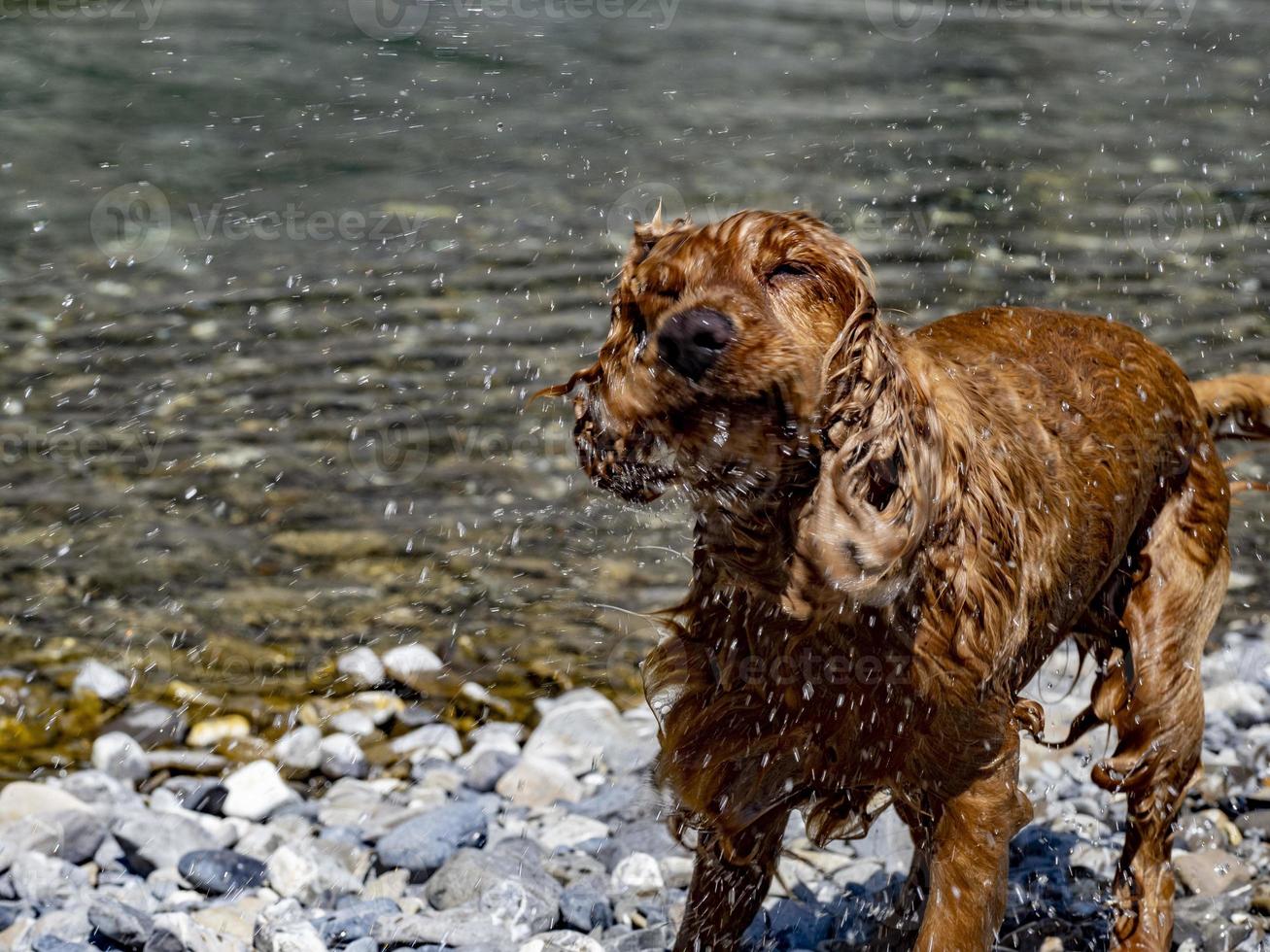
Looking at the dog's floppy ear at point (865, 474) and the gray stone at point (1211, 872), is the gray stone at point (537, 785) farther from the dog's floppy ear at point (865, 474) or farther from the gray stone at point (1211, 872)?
the dog's floppy ear at point (865, 474)

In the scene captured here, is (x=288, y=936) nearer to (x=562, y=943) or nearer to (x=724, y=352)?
(x=562, y=943)

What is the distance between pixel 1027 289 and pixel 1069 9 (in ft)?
27.6

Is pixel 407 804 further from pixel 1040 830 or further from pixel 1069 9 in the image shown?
pixel 1069 9

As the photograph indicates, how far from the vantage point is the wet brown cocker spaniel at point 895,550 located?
2.62 m

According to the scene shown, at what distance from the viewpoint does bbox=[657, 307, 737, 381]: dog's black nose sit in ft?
8.21

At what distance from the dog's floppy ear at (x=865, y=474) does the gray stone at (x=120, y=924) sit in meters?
2.33

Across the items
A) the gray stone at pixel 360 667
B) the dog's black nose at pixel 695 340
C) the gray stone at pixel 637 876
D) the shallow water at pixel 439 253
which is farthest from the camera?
the shallow water at pixel 439 253

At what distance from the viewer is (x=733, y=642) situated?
3096 millimetres

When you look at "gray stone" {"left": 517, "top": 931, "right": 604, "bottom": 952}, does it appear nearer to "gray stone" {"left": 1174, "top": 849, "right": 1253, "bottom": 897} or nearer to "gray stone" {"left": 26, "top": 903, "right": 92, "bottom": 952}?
"gray stone" {"left": 26, "top": 903, "right": 92, "bottom": 952}

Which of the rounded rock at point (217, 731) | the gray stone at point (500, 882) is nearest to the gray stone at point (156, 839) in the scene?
the rounded rock at point (217, 731)

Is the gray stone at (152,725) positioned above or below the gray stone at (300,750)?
below

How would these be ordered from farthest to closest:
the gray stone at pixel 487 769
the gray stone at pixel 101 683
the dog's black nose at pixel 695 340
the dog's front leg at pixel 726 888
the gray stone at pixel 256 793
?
the gray stone at pixel 101 683 → the gray stone at pixel 487 769 → the gray stone at pixel 256 793 → the dog's front leg at pixel 726 888 → the dog's black nose at pixel 695 340

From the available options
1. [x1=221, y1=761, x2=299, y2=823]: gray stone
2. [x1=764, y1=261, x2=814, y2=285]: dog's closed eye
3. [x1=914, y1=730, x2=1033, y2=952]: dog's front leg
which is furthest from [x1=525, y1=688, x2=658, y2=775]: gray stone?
[x1=764, y1=261, x2=814, y2=285]: dog's closed eye

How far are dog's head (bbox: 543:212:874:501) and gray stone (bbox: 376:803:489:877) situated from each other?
7.21 ft
